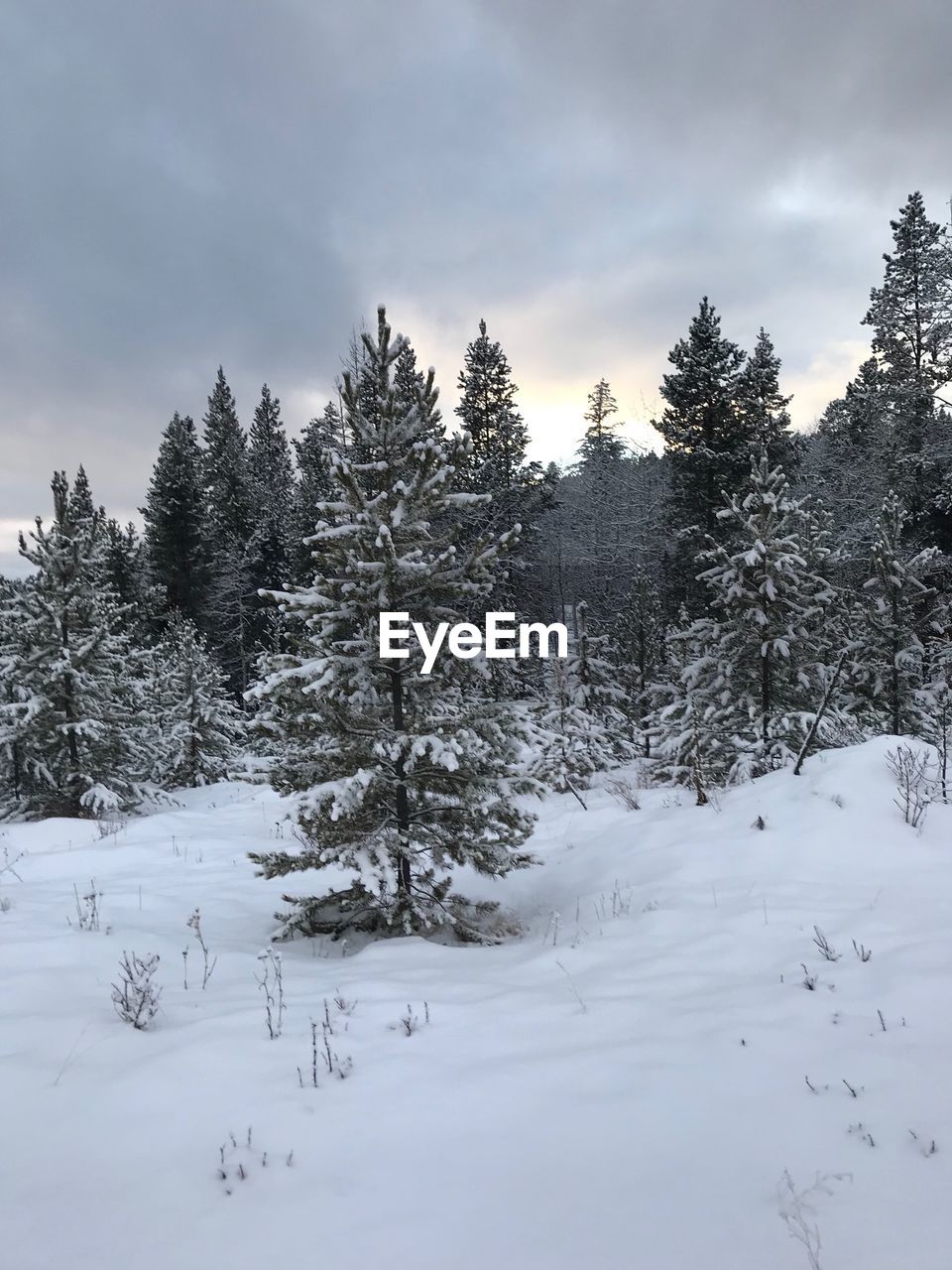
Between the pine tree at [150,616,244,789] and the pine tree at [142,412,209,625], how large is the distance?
16.5 m

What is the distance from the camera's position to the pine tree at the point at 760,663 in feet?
42.6

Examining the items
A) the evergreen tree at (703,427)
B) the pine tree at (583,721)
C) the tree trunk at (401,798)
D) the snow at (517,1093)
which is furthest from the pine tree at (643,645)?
the snow at (517,1093)

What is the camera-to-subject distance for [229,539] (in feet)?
147

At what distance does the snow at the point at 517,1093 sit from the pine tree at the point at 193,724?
17060mm

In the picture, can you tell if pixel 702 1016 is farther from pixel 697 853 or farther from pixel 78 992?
pixel 78 992

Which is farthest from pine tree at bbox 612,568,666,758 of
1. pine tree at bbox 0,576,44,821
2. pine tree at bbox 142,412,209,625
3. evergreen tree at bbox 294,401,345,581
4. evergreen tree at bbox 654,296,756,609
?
pine tree at bbox 142,412,209,625

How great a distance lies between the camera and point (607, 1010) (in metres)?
4.46

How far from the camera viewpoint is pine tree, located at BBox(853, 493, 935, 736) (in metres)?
15.1

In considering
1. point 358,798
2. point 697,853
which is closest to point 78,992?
point 358,798

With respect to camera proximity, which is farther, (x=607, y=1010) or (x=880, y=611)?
(x=880, y=611)

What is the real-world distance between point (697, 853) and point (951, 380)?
2729 cm

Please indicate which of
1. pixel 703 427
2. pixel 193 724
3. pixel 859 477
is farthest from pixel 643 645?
pixel 193 724

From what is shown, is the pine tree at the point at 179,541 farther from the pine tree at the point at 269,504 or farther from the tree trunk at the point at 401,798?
the tree trunk at the point at 401,798

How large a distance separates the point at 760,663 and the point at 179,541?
116 feet
